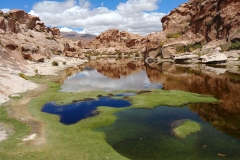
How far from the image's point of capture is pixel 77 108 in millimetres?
28391

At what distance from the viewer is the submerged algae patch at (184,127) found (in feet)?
64.7

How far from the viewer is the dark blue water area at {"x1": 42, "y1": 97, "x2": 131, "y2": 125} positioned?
24.9m

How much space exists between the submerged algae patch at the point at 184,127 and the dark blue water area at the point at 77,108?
8.60 meters

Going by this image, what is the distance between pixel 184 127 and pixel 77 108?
13285 mm

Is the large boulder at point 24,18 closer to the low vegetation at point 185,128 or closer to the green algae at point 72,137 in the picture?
the green algae at point 72,137

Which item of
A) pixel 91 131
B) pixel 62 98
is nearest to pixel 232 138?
pixel 91 131

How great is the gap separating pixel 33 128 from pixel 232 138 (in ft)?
53.9

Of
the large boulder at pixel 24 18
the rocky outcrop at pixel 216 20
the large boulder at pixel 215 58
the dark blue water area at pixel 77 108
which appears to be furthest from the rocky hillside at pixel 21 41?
the rocky outcrop at pixel 216 20

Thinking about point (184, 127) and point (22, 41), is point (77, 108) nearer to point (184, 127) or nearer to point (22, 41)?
point (184, 127)

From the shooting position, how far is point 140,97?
32500 mm

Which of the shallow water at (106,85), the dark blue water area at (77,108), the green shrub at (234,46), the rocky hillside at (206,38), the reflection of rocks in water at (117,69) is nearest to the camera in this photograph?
the dark blue water area at (77,108)

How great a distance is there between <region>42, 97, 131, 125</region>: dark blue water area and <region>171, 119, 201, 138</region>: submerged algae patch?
28.2 feet

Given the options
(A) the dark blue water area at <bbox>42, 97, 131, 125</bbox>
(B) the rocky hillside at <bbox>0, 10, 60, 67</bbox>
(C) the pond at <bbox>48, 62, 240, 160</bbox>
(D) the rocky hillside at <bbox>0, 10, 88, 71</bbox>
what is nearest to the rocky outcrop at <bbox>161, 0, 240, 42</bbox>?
(D) the rocky hillside at <bbox>0, 10, 88, 71</bbox>

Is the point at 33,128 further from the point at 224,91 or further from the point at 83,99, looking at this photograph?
the point at 224,91
